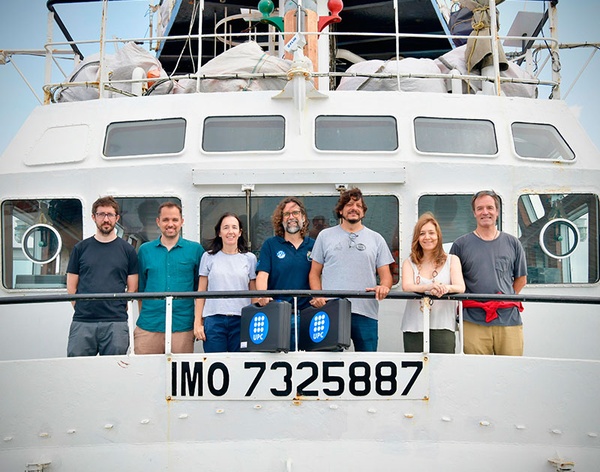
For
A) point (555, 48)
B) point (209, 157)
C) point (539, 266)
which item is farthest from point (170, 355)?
point (555, 48)

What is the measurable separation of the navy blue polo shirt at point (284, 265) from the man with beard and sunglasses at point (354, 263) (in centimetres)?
10

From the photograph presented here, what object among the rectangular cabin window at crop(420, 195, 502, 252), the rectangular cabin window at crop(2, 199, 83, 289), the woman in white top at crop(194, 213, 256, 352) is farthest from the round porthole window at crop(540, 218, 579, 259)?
the rectangular cabin window at crop(2, 199, 83, 289)

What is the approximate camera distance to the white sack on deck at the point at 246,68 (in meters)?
8.21

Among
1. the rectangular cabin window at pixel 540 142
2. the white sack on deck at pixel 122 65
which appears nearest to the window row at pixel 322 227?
the rectangular cabin window at pixel 540 142

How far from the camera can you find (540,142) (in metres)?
7.84

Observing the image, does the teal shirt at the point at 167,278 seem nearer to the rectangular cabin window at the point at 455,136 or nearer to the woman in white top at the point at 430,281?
the woman in white top at the point at 430,281

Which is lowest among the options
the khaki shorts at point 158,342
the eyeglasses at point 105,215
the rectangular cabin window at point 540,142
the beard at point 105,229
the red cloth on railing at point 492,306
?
the khaki shorts at point 158,342

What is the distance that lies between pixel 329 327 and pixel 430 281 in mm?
842

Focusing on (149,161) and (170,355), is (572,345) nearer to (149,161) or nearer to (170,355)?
(170,355)

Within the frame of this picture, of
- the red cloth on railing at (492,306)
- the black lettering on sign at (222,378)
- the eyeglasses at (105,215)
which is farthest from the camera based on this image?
the eyeglasses at (105,215)

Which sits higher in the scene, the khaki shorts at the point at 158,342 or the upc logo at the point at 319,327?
the upc logo at the point at 319,327

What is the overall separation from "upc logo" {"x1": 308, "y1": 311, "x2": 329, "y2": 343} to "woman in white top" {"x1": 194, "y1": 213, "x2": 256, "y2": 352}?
64 cm

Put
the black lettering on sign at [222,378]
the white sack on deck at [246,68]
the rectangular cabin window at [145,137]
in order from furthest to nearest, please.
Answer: the white sack on deck at [246,68] → the rectangular cabin window at [145,137] → the black lettering on sign at [222,378]

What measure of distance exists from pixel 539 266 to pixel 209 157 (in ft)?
11.1
